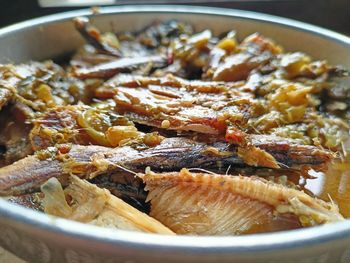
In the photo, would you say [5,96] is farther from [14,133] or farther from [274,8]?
[274,8]

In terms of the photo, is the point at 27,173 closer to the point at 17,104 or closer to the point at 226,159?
the point at 17,104

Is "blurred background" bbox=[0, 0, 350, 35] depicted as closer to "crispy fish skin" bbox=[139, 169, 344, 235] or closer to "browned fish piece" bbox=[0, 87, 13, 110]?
"browned fish piece" bbox=[0, 87, 13, 110]

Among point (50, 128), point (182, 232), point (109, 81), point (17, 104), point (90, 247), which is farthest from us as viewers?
point (109, 81)

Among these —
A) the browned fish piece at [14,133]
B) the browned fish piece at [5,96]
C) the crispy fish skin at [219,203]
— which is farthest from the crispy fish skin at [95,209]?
the browned fish piece at [5,96]

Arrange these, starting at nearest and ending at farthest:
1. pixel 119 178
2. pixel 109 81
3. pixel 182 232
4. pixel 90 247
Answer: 1. pixel 90 247
2. pixel 182 232
3. pixel 119 178
4. pixel 109 81

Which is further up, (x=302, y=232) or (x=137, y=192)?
(x=302, y=232)

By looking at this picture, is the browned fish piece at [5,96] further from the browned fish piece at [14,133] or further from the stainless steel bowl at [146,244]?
the stainless steel bowl at [146,244]

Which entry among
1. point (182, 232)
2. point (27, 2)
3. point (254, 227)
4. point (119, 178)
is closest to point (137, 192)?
point (119, 178)
